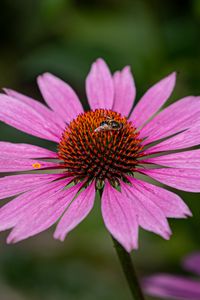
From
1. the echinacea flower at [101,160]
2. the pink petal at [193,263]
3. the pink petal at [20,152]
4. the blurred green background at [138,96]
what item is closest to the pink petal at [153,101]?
the echinacea flower at [101,160]

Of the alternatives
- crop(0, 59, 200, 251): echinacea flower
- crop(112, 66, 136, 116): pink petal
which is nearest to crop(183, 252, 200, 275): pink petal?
crop(0, 59, 200, 251): echinacea flower

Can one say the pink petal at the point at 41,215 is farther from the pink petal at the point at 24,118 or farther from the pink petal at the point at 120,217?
the pink petal at the point at 24,118

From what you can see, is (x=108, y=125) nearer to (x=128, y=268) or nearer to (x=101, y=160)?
(x=101, y=160)

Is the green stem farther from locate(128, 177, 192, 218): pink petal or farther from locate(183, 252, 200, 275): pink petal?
locate(183, 252, 200, 275): pink petal

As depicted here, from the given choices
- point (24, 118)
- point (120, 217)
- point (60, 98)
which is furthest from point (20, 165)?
point (120, 217)

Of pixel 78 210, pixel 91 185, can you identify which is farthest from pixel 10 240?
pixel 91 185
